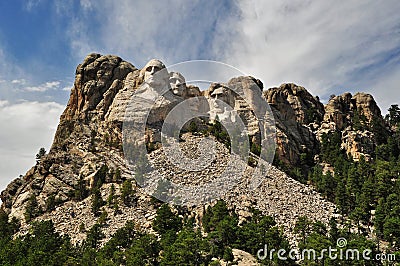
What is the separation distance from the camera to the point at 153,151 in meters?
74.2

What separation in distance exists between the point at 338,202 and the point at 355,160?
27.5 metres

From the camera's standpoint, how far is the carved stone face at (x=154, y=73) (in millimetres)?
84312

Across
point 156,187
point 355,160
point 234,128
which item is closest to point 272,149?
point 234,128

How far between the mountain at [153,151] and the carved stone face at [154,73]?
548 millimetres

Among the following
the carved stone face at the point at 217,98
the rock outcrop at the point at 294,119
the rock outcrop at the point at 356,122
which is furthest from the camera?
the carved stone face at the point at 217,98

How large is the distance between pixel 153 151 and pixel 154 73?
19932 mm

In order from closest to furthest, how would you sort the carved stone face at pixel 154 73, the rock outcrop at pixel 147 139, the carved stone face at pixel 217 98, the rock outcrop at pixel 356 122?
1. the rock outcrop at pixel 147 139
2. the rock outcrop at pixel 356 122
3. the carved stone face at pixel 154 73
4. the carved stone face at pixel 217 98

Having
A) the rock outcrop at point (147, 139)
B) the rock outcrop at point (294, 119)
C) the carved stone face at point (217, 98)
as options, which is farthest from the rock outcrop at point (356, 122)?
the carved stone face at point (217, 98)

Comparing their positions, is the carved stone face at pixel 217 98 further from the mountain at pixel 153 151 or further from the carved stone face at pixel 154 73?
the carved stone face at pixel 154 73

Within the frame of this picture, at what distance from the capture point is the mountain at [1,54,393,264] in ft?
191

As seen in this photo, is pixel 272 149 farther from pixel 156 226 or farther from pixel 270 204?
pixel 156 226

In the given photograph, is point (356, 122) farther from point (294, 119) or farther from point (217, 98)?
point (217, 98)

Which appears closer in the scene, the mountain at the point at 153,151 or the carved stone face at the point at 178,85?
the mountain at the point at 153,151

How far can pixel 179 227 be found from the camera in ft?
158
